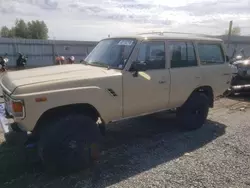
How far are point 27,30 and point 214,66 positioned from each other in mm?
56841

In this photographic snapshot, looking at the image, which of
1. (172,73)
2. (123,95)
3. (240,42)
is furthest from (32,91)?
(240,42)

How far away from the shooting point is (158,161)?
4516 millimetres

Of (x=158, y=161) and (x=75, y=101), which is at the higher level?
(x=75, y=101)

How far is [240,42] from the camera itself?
19688 millimetres

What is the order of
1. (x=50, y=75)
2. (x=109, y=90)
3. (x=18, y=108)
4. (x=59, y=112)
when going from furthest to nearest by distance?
(x=109, y=90) → (x=50, y=75) → (x=59, y=112) → (x=18, y=108)

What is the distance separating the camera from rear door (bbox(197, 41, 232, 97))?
19.2ft

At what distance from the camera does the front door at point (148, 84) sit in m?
4.65

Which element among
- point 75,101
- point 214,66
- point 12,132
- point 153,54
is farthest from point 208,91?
point 12,132

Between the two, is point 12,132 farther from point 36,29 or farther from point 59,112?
point 36,29

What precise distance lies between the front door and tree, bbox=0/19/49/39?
54.4 m

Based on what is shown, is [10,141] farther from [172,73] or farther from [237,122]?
[237,122]

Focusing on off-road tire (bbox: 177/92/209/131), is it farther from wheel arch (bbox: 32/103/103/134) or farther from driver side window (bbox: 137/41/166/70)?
wheel arch (bbox: 32/103/103/134)

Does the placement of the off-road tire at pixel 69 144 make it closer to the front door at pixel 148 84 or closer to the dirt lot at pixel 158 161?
the dirt lot at pixel 158 161

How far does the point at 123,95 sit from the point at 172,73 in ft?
3.96
